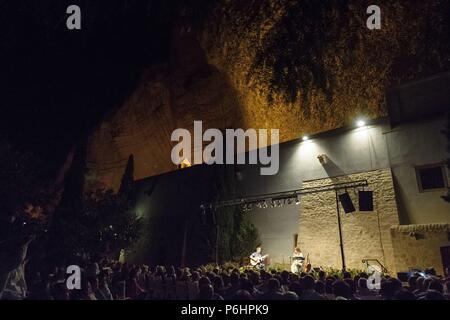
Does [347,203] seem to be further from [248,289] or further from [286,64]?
[286,64]

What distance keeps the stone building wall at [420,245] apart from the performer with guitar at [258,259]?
5.61 m

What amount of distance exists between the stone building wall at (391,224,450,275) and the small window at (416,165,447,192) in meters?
1.73

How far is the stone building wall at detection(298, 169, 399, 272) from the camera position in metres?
13.3

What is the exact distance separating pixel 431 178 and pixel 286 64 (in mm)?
8955

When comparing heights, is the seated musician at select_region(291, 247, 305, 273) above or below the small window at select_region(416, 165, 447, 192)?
below

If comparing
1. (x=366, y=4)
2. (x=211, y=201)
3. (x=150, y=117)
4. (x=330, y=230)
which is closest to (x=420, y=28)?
(x=366, y=4)

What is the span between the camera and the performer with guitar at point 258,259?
15039 mm

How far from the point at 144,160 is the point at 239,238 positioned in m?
14.8

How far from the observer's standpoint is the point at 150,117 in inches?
1036

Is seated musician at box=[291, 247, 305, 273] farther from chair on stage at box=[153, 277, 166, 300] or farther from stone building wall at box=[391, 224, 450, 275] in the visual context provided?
chair on stage at box=[153, 277, 166, 300]

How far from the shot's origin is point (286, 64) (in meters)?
17.5

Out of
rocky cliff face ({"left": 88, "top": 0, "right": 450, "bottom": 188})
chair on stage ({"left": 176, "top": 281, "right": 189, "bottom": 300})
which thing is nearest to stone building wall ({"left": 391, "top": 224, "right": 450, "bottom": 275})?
rocky cliff face ({"left": 88, "top": 0, "right": 450, "bottom": 188})
